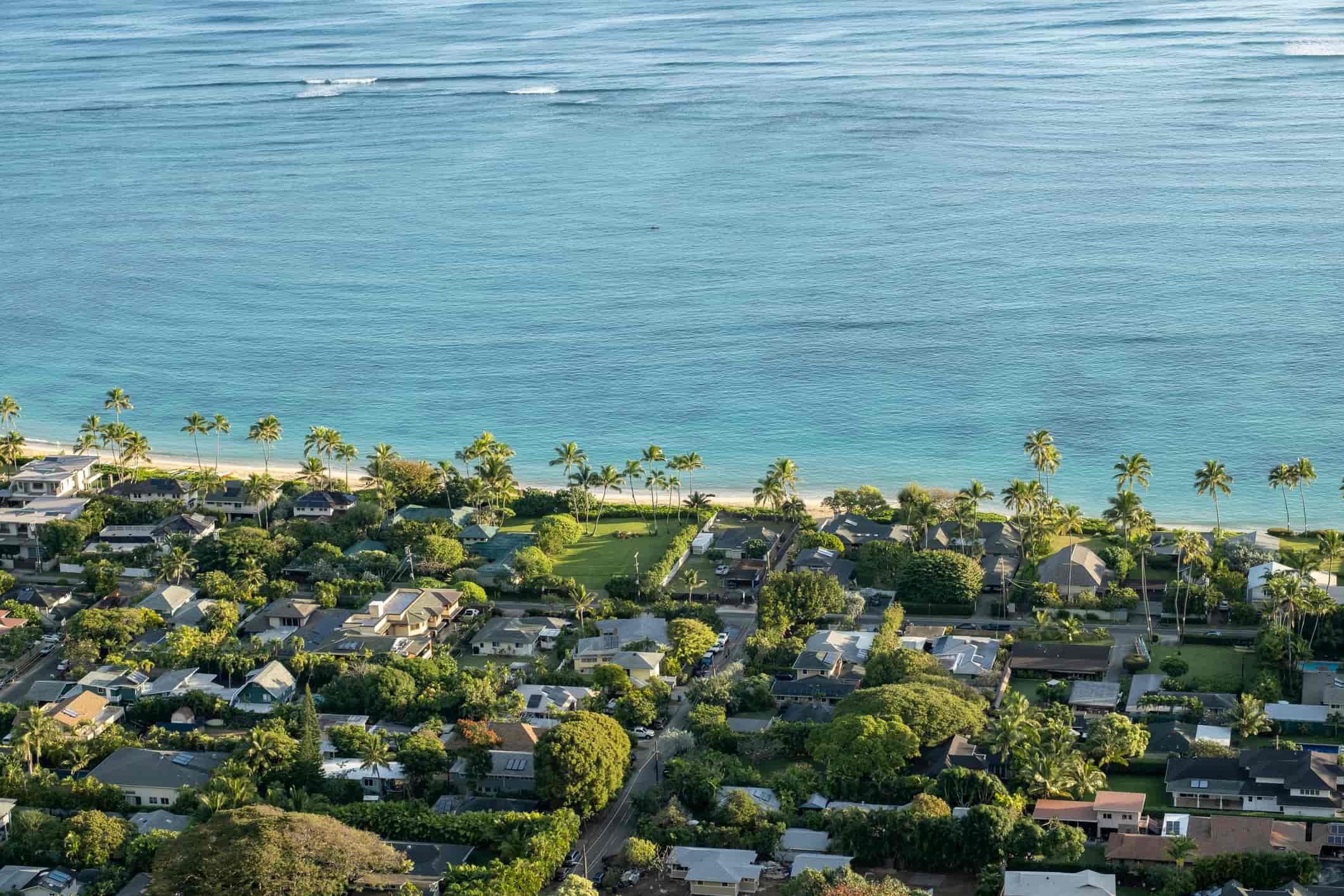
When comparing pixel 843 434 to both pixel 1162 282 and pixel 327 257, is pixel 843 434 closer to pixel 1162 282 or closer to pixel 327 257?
pixel 1162 282

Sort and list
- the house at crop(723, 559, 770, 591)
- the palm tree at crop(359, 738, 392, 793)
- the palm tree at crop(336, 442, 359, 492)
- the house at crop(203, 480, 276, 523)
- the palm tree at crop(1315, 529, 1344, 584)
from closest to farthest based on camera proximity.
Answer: the palm tree at crop(359, 738, 392, 793), the palm tree at crop(1315, 529, 1344, 584), the house at crop(723, 559, 770, 591), the house at crop(203, 480, 276, 523), the palm tree at crop(336, 442, 359, 492)

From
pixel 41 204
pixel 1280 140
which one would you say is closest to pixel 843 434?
pixel 1280 140

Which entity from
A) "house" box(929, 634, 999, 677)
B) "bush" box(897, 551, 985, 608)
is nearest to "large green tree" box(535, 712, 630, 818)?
"house" box(929, 634, 999, 677)

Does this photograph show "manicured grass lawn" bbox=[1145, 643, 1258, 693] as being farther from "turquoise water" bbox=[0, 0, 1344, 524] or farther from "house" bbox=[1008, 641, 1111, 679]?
"turquoise water" bbox=[0, 0, 1344, 524]

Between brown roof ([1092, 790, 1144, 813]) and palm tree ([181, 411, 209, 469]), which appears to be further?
palm tree ([181, 411, 209, 469])

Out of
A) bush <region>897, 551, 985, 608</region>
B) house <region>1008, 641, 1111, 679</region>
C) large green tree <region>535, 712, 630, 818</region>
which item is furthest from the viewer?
bush <region>897, 551, 985, 608</region>

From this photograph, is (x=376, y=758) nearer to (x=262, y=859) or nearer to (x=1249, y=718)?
(x=262, y=859)

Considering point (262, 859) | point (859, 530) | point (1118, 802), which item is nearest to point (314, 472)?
point (859, 530)
